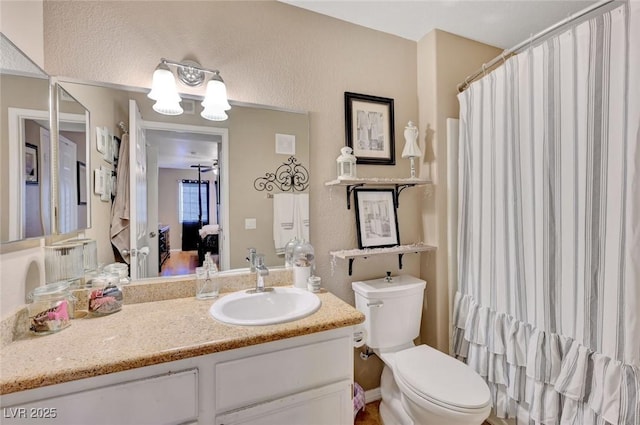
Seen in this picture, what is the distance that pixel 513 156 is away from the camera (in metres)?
1.47

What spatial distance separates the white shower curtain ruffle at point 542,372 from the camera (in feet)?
3.49

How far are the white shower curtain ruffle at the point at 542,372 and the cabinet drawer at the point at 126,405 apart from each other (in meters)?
1.47

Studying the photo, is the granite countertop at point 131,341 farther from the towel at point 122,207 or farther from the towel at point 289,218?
the towel at point 289,218

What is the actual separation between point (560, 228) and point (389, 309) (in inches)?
36.0

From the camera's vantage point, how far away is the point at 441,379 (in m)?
1.34

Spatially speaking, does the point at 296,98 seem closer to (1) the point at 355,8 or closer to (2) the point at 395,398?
(1) the point at 355,8

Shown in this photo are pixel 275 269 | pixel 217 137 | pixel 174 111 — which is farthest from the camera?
pixel 275 269

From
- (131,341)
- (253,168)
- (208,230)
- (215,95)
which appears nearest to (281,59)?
(215,95)

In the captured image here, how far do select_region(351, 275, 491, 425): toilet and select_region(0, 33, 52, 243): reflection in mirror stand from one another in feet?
4.94

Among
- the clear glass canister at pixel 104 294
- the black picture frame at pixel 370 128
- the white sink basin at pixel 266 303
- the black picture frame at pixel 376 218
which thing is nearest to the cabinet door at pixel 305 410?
the white sink basin at pixel 266 303

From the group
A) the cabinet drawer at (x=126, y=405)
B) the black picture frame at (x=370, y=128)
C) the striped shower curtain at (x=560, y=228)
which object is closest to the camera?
the cabinet drawer at (x=126, y=405)

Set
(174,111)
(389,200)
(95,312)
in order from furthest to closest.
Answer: (389,200)
(174,111)
(95,312)

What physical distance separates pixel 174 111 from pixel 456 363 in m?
1.92

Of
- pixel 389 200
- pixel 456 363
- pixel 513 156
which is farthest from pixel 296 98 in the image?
pixel 456 363
